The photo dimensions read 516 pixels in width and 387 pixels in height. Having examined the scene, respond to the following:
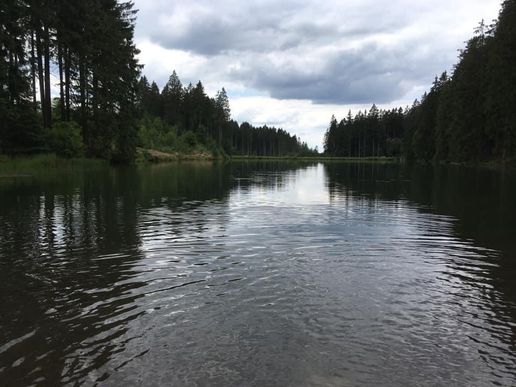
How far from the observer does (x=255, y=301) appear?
8391 millimetres

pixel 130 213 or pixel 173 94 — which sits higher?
pixel 173 94

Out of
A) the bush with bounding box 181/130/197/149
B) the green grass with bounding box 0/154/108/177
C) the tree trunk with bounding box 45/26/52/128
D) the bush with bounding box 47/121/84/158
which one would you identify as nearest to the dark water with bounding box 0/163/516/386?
the green grass with bounding box 0/154/108/177

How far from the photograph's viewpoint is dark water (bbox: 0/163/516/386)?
592cm

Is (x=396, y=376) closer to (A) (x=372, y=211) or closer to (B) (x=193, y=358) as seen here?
(B) (x=193, y=358)

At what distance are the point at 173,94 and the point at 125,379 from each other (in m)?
146

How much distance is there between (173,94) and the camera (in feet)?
477

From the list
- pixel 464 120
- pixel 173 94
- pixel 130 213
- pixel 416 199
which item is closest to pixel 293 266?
pixel 130 213

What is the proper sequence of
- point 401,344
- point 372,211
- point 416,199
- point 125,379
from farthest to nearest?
point 416,199 → point 372,211 → point 401,344 → point 125,379

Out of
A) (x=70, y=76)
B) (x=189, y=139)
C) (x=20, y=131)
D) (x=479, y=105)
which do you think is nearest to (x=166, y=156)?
(x=189, y=139)

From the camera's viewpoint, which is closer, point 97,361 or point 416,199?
point 97,361

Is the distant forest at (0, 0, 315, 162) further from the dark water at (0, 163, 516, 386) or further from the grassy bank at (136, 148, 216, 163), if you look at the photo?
the dark water at (0, 163, 516, 386)

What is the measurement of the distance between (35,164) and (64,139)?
4.88 meters

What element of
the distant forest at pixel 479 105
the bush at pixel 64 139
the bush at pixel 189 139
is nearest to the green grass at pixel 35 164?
the bush at pixel 64 139

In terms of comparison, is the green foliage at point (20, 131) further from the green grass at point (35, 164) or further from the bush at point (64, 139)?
the bush at point (64, 139)
